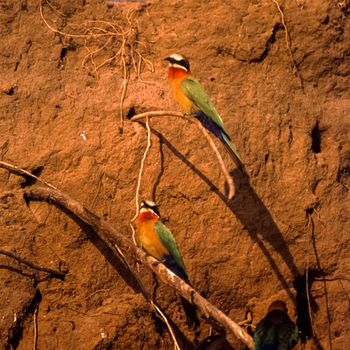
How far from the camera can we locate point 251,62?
17.1ft

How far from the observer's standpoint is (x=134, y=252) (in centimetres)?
443

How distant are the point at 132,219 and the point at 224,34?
4.57ft

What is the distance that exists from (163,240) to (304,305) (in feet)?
3.15

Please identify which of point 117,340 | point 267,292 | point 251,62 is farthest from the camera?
point 251,62

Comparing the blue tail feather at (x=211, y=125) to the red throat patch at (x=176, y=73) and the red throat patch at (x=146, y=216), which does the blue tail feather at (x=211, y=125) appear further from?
the red throat patch at (x=146, y=216)

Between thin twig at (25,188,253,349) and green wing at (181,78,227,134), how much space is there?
0.97m

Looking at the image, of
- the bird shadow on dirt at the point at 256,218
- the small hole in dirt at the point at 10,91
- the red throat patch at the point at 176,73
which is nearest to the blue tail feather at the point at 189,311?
the bird shadow on dirt at the point at 256,218

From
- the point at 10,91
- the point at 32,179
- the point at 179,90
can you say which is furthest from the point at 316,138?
the point at 10,91

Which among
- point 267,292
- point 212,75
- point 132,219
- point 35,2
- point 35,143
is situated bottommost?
point 267,292

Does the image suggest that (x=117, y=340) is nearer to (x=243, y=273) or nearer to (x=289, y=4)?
(x=243, y=273)

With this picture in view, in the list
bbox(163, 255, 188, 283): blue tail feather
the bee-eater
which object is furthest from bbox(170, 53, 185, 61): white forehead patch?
bbox(163, 255, 188, 283): blue tail feather

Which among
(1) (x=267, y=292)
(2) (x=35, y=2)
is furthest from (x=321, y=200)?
(2) (x=35, y=2)

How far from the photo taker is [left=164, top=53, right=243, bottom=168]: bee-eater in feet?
16.0

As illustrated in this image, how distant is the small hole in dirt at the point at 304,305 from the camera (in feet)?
16.1
